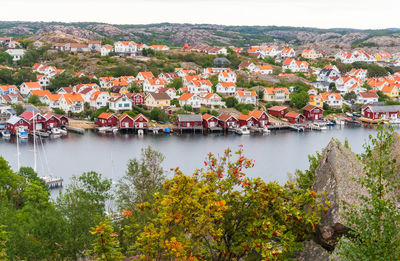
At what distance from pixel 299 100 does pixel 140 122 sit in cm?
1714

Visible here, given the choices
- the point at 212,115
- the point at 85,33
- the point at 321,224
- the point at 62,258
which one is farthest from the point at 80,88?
the point at 85,33

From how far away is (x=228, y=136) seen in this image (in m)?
37.4

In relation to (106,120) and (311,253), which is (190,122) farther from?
(311,253)

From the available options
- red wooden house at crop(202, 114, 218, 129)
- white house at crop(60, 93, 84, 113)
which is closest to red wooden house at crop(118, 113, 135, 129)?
red wooden house at crop(202, 114, 218, 129)

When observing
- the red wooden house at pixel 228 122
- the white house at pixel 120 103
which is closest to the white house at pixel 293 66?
the red wooden house at pixel 228 122

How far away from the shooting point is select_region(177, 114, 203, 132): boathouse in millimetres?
38750

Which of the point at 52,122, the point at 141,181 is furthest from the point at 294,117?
the point at 141,181

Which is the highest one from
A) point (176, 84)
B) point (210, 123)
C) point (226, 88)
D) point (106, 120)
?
point (176, 84)

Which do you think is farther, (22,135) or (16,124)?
(16,124)

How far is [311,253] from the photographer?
5867 mm

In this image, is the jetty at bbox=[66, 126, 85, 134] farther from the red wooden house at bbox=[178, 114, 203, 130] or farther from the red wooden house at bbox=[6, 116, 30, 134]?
the red wooden house at bbox=[178, 114, 203, 130]

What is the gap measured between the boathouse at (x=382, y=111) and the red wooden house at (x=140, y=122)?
2236 centimetres

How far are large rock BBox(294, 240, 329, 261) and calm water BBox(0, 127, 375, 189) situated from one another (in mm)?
17075

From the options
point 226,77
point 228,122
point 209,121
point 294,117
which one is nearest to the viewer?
point 209,121
